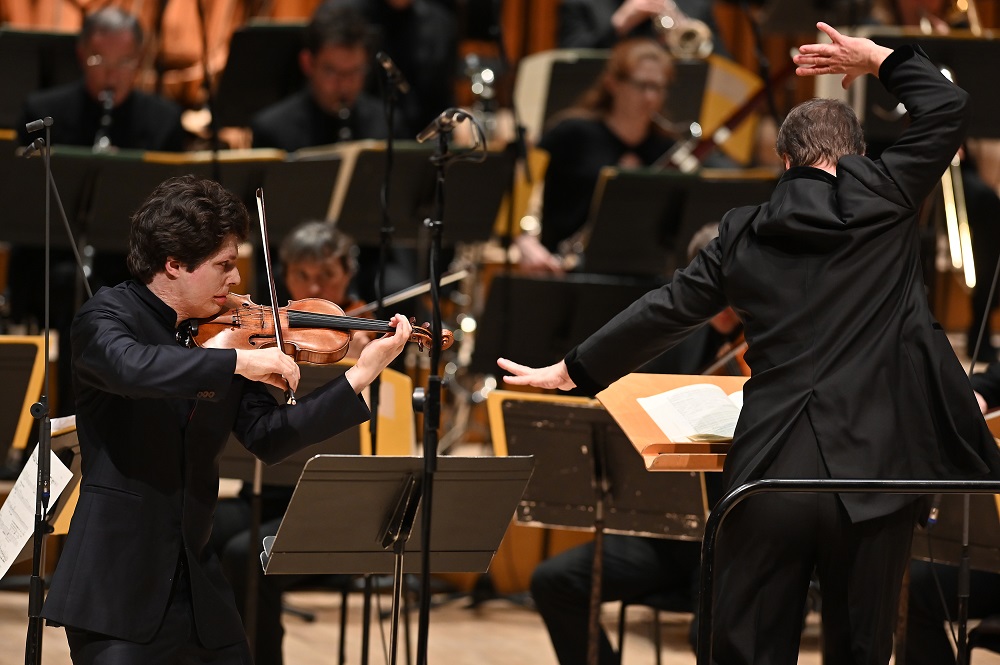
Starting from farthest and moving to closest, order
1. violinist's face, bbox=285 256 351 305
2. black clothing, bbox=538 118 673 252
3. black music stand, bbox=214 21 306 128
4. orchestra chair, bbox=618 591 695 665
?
black music stand, bbox=214 21 306 128 < black clothing, bbox=538 118 673 252 < violinist's face, bbox=285 256 351 305 < orchestra chair, bbox=618 591 695 665

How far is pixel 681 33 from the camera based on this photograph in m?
6.53

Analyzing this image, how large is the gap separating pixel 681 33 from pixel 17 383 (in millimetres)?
3956

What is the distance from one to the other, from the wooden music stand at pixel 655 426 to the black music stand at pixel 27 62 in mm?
3767

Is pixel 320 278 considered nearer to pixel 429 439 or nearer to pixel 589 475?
pixel 589 475

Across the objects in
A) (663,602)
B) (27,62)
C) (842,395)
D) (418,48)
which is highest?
(418,48)

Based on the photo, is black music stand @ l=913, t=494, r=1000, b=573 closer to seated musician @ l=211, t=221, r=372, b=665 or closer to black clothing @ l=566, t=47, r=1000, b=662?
black clothing @ l=566, t=47, r=1000, b=662

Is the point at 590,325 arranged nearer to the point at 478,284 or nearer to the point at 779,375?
the point at 478,284

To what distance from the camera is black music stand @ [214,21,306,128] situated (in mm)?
5949

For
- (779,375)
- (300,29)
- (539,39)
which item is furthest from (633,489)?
(539,39)

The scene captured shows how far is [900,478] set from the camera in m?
2.57

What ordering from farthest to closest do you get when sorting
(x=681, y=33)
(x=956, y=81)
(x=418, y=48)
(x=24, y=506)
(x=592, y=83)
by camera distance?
(x=681, y=33) → (x=418, y=48) → (x=592, y=83) → (x=956, y=81) → (x=24, y=506)

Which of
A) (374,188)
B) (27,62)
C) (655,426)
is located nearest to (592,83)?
(374,188)

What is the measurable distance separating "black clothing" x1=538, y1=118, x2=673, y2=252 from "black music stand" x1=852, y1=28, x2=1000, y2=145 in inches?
40.0

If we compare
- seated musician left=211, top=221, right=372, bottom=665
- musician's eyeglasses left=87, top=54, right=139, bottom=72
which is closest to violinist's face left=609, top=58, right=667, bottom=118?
seated musician left=211, top=221, right=372, bottom=665
